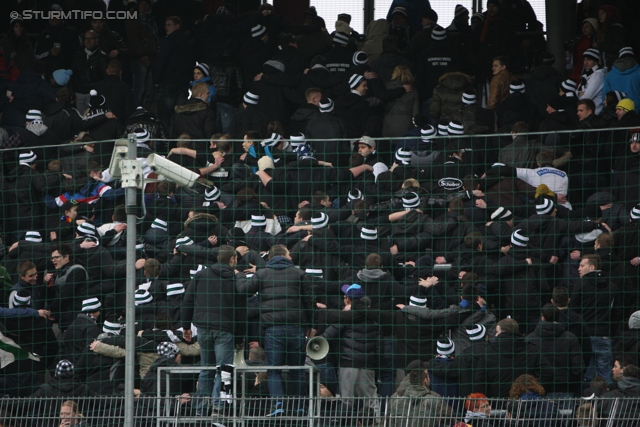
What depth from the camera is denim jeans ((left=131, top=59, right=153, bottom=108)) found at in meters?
19.1

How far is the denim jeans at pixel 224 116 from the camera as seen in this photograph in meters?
17.7

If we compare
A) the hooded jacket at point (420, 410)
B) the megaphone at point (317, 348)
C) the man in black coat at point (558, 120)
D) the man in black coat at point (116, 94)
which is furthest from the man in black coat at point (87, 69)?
the hooded jacket at point (420, 410)

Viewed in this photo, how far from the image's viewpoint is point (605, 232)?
14.1 meters

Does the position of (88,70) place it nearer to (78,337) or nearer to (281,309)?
(78,337)

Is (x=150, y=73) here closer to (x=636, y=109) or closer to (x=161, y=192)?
(x=161, y=192)

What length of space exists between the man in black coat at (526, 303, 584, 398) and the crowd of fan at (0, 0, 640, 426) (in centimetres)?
2

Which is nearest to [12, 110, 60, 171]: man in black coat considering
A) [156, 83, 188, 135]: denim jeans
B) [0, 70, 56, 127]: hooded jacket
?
[0, 70, 56, 127]: hooded jacket

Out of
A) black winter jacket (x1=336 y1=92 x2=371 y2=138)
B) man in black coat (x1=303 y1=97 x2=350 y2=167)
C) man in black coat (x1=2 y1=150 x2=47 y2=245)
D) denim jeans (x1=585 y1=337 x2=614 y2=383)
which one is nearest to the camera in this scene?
denim jeans (x1=585 y1=337 x2=614 y2=383)

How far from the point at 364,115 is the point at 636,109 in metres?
3.86

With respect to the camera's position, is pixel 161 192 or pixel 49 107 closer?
pixel 161 192

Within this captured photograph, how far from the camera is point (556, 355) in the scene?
1271cm

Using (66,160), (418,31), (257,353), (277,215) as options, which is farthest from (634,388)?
(418,31)

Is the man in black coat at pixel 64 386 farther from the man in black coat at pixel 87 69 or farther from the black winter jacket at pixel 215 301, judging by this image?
the man in black coat at pixel 87 69

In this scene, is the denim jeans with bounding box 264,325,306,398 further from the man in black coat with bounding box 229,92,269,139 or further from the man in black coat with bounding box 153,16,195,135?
the man in black coat with bounding box 153,16,195,135
